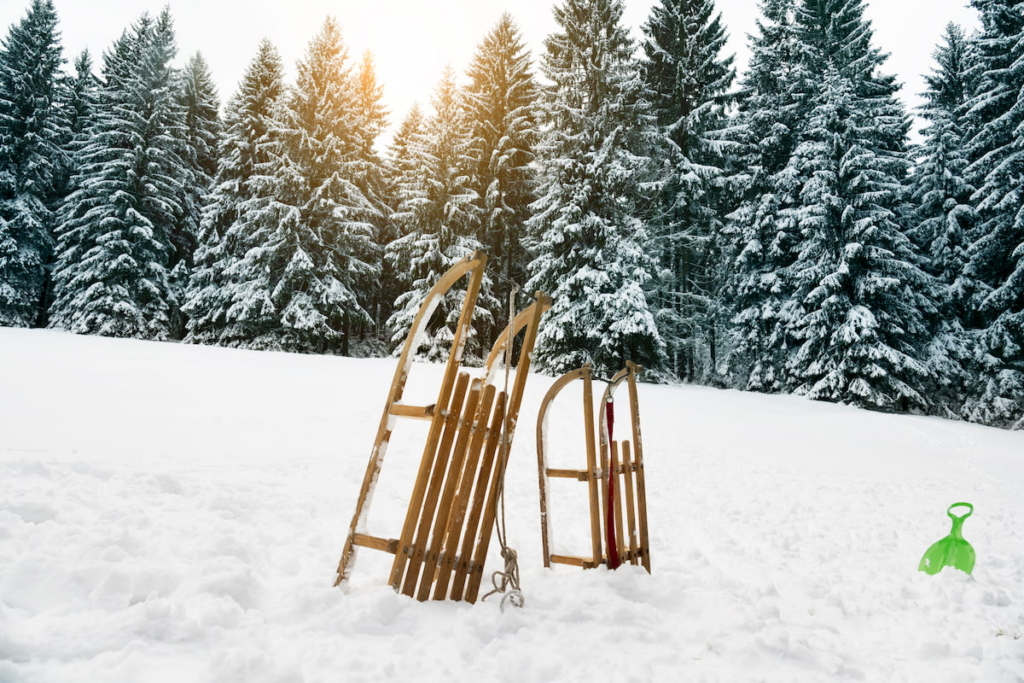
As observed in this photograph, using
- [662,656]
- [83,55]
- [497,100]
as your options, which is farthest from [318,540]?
[83,55]

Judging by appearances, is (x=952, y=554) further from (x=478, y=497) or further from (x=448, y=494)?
(x=448, y=494)

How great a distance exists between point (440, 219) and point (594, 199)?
6094 mm

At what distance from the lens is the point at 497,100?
2177 cm

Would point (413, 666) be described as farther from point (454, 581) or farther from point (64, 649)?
point (64, 649)

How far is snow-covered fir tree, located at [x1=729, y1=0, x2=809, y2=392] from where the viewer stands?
63.9ft

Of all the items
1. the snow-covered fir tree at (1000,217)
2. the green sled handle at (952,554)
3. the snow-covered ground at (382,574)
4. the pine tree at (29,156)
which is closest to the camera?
the snow-covered ground at (382,574)

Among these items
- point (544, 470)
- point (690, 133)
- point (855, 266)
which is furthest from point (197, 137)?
point (544, 470)

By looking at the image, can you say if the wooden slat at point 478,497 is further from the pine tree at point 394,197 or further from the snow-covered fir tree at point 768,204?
the pine tree at point 394,197

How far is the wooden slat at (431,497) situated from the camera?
2953 mm

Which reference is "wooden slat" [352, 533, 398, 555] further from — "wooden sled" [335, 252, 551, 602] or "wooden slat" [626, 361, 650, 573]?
"wooden slat" [626, 361, 650, 573]

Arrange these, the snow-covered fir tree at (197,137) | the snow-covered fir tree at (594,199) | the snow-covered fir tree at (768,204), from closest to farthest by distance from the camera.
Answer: the snow-covered fir tree at (594,199) < the snow-covered fir tree at (768,204) < the snow-covered fir tree at (197,137)

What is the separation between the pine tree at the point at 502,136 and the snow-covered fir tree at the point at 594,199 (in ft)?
6.59

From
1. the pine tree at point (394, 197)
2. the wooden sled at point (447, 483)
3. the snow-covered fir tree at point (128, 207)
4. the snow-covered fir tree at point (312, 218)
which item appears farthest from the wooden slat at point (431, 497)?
the snow-covered fir tree at point (128, 207)

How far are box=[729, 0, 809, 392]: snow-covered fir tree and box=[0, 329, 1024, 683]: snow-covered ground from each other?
39.7ft
